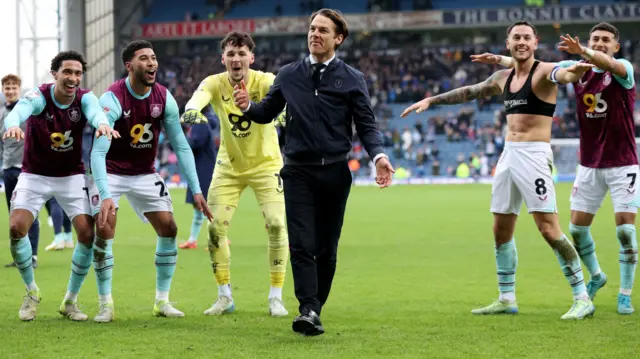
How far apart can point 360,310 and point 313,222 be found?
5.66 ft

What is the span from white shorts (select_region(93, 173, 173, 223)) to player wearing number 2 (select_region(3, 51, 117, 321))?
9.7 inches

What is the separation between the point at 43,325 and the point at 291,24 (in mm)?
48879

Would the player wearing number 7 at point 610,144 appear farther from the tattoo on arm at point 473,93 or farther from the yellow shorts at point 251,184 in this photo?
the yellow shorts at point 251,184

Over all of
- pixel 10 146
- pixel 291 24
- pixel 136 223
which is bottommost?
pixel 136 223

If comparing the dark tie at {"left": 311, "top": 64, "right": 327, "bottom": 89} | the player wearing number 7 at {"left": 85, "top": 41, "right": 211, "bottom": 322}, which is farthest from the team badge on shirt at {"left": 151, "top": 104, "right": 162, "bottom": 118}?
the dark tie at {"left": 311, "top": 64, "right": 327, "bottom": 89}

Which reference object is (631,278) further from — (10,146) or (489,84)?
(10,146)

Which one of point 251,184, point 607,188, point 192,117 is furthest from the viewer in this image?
point 251,184

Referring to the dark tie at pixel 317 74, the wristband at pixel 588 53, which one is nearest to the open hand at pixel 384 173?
the dark tie at pixel 317 74

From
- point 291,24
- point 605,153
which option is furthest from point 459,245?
point 291,24

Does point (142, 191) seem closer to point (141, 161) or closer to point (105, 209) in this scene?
point (141, 161)

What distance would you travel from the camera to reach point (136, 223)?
2044cm

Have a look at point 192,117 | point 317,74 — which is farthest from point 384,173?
point 192,117

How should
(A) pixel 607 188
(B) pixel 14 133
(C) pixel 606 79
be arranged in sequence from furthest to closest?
(A) pixel 607 188 < (C) pixel 606 79 < (B) pixel 14 133

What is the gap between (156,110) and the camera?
8.41 metres
